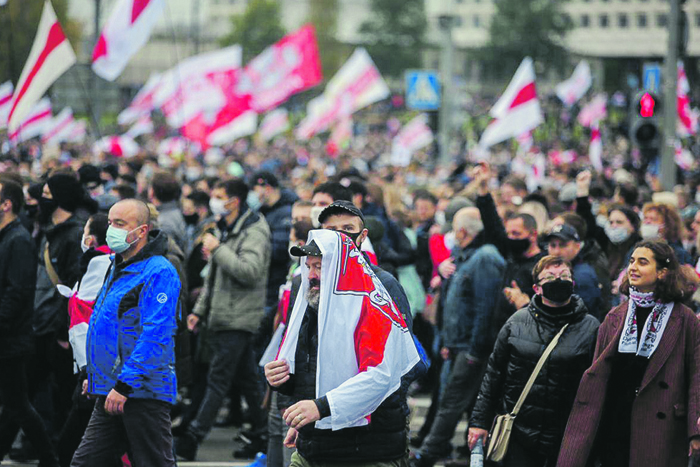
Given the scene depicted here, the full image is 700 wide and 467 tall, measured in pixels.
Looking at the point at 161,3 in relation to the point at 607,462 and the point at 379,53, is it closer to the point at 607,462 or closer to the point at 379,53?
the point at 607,462

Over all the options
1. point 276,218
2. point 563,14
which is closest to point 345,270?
point 276,218

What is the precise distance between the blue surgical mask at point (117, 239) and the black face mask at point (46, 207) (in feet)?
6.32

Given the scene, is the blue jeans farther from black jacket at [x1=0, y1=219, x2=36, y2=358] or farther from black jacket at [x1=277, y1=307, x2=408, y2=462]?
black jacket at [x1=277, y1=307, x2=408, y2=462]

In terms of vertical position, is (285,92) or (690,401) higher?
(285,92)

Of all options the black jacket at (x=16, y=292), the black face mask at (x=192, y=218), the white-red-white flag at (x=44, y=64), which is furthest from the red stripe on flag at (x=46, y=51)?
the black jacket at (x=16, y=292)

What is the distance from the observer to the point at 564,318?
20.0ft

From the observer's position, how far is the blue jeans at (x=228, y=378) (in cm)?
860

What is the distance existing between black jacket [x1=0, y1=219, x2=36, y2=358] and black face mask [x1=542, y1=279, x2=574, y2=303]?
345 centimetres

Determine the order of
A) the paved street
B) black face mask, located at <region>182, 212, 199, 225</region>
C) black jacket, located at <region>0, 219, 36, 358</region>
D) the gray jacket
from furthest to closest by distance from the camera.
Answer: black face mask, located at <region>182, 212, 199, 225</region> → the gray jacket → the paved street → black jacket, located at <region>0, 219, 36, 358</region>

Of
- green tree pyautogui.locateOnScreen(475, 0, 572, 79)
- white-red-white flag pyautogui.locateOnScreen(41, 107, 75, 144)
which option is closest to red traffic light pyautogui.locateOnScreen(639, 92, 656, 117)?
white-red-white flag pyautogui.locateOnScreen(41, 107, 75, 144)

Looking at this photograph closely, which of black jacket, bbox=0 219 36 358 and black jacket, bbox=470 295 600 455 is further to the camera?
black jacket, bbox=0 219 36 358

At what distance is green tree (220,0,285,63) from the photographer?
102 m

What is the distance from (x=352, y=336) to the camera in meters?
4.86

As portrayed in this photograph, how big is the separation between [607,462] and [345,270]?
6.60 ft
